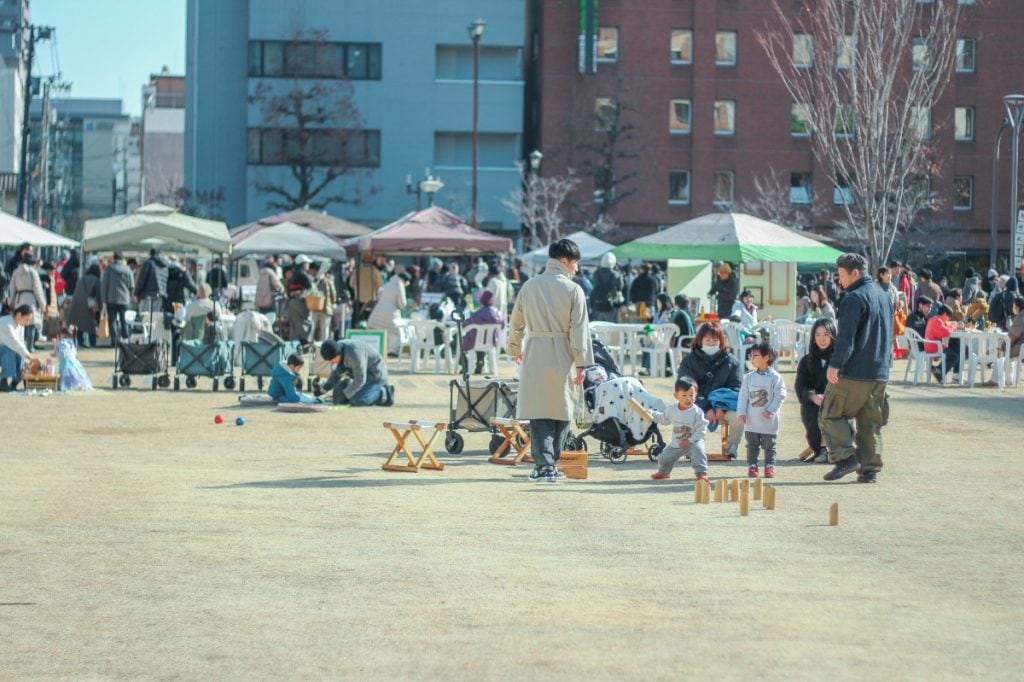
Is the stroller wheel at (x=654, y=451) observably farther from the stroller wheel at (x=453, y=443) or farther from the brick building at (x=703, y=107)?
the brick building at (x=703, y=107)

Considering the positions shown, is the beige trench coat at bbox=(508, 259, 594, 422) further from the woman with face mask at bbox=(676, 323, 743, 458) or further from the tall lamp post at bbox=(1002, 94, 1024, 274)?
the tall lamp post at bbox=(1002, 94, 1024, 274)

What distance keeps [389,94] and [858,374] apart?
5715 centimetres

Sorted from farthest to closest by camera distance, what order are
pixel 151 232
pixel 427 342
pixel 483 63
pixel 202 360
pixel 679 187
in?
pixel 483 63
pixel 679 187
pixel 427 342
pixel 151 232
pixel 202 360

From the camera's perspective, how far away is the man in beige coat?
12.8 meters

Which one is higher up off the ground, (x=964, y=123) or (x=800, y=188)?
(x=964, y=123)

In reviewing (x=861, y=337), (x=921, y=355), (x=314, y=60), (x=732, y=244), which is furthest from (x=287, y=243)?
(x=314, y=60)

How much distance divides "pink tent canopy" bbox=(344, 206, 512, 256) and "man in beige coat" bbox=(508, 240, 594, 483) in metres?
16.5

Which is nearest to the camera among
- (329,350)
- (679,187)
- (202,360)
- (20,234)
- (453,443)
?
(453,443)

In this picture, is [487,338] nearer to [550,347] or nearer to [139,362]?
[139,362]

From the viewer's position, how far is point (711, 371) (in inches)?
584

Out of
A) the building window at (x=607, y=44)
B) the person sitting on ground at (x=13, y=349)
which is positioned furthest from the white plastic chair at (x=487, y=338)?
the building window at (x=607, y=44)

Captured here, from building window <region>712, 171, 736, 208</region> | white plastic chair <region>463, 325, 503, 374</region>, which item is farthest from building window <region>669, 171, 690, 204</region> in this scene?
white plastic chair <region>463, 325, 503, 374</region>

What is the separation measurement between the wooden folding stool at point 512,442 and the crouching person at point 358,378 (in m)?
5.20

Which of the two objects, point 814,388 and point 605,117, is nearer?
point 814,388
